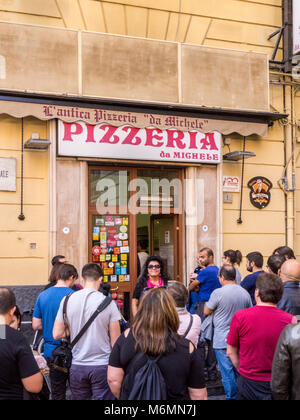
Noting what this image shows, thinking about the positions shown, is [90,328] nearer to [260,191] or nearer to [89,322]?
[89,322]

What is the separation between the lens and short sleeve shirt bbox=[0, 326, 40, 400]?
124 inches

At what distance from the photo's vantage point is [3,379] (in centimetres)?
315

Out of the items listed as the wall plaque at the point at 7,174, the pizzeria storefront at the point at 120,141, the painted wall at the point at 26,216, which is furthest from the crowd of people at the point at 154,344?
the wall plaque at the point at 7,174

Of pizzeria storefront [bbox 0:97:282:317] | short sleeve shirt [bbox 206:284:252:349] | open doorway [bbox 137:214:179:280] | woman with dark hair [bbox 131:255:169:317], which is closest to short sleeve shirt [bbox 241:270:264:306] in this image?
short sleeve shirt [bbox 206:284:252:349]

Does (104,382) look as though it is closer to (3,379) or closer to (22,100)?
(3,379)

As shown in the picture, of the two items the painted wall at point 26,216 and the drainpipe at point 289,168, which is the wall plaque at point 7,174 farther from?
the drainpipe at point 289,168

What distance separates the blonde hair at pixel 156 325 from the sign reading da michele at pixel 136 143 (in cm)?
543

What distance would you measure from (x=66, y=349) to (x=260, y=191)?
19.9 feet

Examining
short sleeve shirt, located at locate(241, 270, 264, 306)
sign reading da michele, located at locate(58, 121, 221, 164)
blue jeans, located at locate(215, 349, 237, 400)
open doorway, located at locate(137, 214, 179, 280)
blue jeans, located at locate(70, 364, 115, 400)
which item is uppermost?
sign reading da michele, located at locate(58, 121, 221, 164)

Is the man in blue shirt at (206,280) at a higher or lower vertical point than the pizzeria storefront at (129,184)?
lower

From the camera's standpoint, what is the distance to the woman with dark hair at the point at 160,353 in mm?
2994

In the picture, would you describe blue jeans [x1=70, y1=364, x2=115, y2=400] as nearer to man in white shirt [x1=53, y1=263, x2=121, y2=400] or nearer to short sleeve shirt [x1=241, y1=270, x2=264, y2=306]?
man in white shirt [x1=53, y1=263, x2=121, y2=400]

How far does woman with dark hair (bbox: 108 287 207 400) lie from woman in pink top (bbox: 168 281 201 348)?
0.91 m

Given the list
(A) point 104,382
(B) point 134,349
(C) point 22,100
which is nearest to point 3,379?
(B) point 134,349
